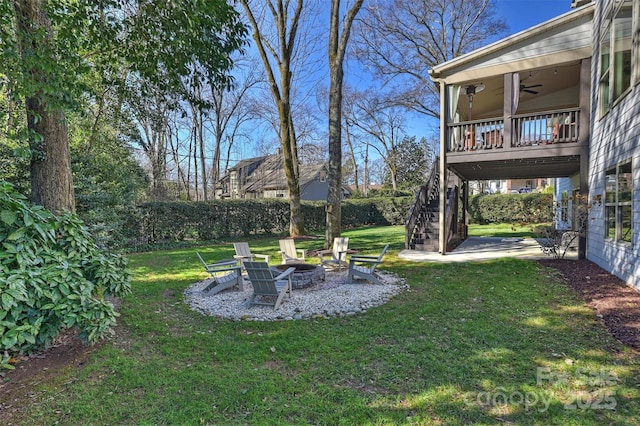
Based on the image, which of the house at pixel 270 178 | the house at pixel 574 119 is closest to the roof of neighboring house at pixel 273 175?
the house at pixel 270 178

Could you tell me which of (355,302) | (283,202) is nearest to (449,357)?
(355,302)

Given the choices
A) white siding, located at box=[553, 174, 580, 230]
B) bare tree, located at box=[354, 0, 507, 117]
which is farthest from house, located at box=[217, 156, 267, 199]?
white siding, located at box=[553, 174, 580, 230]

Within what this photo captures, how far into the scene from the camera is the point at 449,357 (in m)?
3.69

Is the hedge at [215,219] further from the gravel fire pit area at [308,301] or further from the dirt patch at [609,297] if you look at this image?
the dirt patch at [609,297]

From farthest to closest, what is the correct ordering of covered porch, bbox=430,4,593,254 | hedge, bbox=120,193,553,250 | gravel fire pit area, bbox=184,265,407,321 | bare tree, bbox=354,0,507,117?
bare tree, bbox=354,0,507,117, hedge, bbox=120,193,553,250, covered porch, bbox=430,4,593,254, gravel fire pit area, bbox=184,265,407,321

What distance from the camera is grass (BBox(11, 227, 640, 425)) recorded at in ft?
9.10

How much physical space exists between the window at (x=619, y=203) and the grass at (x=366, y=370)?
204cm

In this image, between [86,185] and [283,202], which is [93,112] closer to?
[86,185]

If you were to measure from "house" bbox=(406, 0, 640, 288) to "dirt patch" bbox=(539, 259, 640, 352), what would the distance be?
0.25m

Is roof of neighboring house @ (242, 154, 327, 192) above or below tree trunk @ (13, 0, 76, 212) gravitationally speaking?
above

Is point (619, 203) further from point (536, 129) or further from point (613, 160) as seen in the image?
point (536, 129)

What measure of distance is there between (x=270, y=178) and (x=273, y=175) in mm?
425

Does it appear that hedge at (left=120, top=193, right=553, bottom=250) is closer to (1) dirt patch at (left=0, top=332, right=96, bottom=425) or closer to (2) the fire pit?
(2) the fire pit

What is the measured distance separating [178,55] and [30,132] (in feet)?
7.59
